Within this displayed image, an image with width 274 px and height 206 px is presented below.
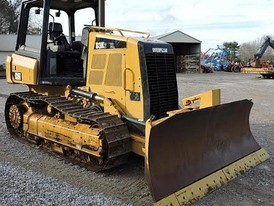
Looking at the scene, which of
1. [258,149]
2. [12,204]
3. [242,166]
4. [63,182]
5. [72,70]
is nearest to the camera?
[12,204]

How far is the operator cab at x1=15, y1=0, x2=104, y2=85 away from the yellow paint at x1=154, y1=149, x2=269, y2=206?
2602 mm

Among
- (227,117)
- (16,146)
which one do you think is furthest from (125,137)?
(16,146)

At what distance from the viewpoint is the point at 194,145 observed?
486cm

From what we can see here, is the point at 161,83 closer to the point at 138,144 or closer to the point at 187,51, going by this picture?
the point at 138,144

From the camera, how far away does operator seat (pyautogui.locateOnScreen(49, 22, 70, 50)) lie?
6439 mm

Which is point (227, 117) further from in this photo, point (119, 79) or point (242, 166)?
point (119, 79)

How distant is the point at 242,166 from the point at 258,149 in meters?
0.76

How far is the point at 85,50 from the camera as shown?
589 centimetres

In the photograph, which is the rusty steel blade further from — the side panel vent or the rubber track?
the side panel vent

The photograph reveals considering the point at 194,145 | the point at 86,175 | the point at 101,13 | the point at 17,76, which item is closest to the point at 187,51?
the point at 101,13

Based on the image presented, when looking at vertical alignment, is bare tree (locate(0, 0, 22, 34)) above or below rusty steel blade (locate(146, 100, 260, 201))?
above

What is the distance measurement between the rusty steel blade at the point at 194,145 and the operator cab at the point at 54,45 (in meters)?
2.10

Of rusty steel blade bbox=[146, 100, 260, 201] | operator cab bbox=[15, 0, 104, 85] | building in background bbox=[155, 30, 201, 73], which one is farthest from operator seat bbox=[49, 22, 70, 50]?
building in background bbox=[155, 30, 201, 73]

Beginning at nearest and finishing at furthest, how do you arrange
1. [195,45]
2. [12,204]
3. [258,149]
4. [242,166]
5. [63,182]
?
1. [12,204]
2. [63,182]
3. [242,166]
4. [258,149]
5. [195,45]
